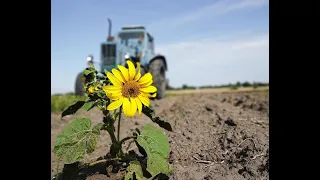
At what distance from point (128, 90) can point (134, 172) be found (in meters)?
0.48

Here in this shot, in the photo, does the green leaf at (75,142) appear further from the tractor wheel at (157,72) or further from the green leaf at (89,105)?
the tractor wheel at (157,72)

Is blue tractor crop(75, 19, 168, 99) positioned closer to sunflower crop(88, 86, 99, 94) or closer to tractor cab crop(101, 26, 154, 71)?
tractor cab crop(101, 26, 154, 71)

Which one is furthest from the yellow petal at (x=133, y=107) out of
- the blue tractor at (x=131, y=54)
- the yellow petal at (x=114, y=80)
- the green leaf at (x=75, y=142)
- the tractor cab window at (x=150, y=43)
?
the tractor cab window at (x=150, y=43)

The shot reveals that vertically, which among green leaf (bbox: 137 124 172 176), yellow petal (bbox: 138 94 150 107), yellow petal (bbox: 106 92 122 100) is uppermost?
yellow petal (bbox: 106 92 122 100)

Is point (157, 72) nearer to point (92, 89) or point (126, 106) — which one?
point (92, 89)

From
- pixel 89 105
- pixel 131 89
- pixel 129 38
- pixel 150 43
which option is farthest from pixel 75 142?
pixel 150 43

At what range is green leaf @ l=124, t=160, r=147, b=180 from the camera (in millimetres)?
1999

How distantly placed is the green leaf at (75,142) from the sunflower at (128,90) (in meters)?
0.25

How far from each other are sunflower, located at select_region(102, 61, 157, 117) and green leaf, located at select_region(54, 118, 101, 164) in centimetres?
25

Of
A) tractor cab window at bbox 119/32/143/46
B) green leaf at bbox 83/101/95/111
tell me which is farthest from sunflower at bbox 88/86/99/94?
tractor cab window at bbox 119/32/143/46
